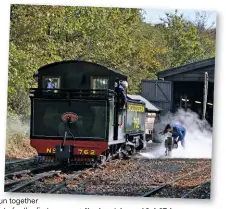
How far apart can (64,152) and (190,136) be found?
268cm

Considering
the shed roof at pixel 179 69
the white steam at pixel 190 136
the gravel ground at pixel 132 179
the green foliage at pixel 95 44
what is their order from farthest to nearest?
1. the shed roof at pixel 179 69
2. the green foliage at pixel 95 44
3. the white steam at pixel 190 136
4. the gravel ground at pixel 132 179

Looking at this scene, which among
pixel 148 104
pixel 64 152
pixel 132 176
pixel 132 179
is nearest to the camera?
pixel 132 179

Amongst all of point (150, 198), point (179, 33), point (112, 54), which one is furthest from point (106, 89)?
point (150, 198)

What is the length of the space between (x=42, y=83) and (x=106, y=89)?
128 cm

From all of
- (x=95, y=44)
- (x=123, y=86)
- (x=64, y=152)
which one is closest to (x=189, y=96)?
(x=123, y=86)

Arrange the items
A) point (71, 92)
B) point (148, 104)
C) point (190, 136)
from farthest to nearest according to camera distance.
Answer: point (148, 104) < point (190, 136) < point (71, 92)

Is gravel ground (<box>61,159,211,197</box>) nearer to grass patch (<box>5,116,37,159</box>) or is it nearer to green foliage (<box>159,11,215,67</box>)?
grass patch (<box>5,116,37,159</box>)

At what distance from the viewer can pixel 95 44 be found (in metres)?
13.3

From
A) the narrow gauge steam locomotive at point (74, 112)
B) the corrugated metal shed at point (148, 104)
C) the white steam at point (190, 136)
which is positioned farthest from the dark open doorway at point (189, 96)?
the narrow gauge steam locomotive at point (74, 112)

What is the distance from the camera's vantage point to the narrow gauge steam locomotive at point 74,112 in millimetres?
12586

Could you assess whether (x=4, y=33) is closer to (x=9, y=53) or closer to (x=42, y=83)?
(x=9, y=53)

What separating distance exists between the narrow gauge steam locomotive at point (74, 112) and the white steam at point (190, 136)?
1.34 m

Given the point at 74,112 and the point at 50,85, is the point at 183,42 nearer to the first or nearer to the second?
the point at 74,112

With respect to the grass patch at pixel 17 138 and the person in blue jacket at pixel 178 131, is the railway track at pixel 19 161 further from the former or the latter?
the person in blue jacket at pixel 178 131
